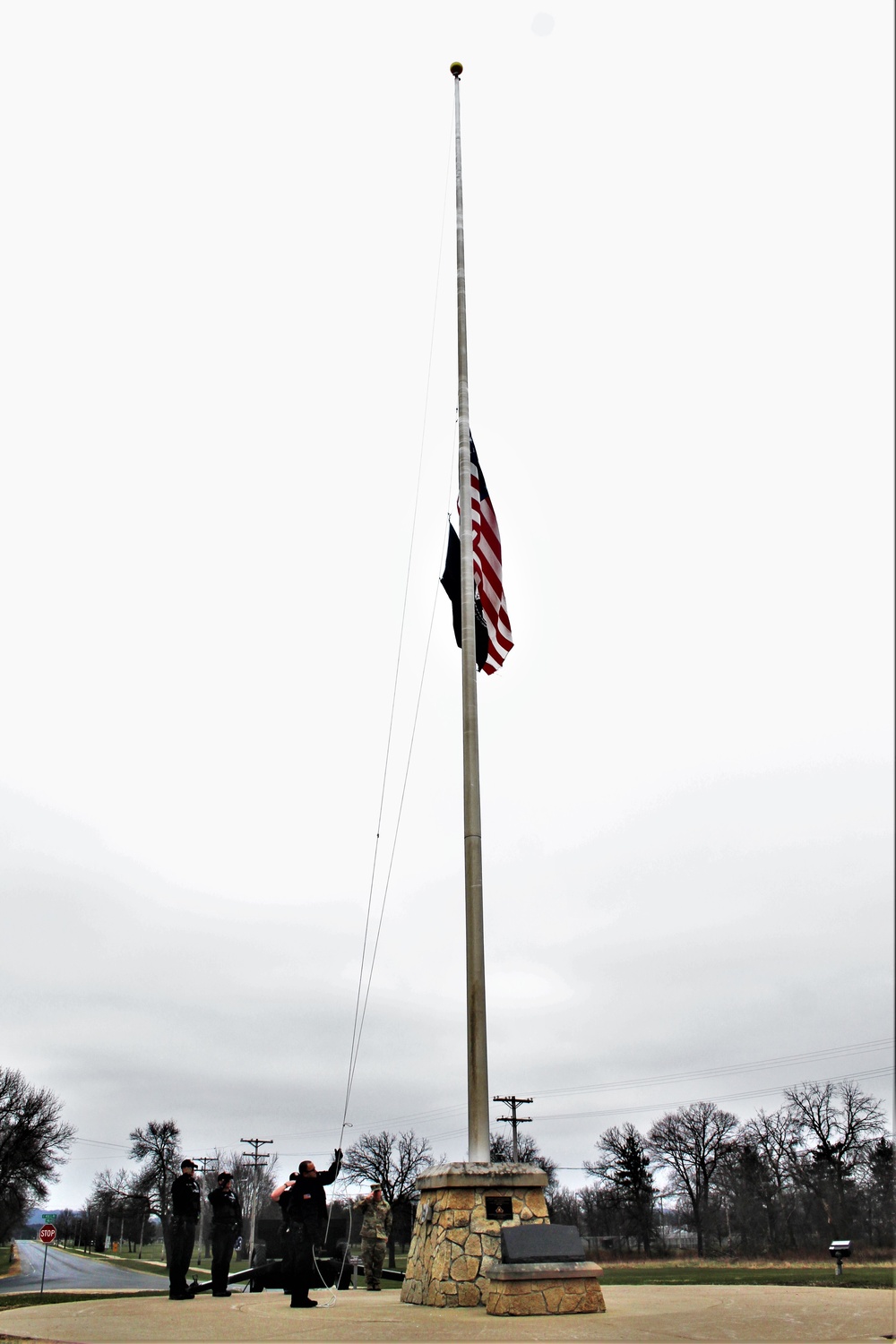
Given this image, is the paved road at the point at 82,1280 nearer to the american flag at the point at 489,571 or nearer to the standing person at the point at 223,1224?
the standing person at the point at 223,1224

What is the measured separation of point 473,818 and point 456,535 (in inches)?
156

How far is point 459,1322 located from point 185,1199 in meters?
4.40

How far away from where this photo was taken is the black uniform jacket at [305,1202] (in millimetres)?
9109

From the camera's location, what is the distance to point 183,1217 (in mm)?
9914

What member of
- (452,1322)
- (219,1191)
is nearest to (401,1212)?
(219,1191)

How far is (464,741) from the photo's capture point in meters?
10.8

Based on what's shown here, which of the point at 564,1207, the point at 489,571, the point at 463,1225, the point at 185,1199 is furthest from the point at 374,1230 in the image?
the point at 564,1207

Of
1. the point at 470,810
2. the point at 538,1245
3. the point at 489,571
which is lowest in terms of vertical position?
the point at 538,1245

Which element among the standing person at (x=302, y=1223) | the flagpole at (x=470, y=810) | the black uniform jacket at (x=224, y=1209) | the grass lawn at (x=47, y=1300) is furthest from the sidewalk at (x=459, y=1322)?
the grass lawn at (x=47, y=1300)

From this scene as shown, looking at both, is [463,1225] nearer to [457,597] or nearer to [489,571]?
[457,597]

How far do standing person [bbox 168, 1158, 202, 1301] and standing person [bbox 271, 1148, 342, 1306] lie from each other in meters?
1.16

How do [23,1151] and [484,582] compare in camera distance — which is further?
[23,1151]

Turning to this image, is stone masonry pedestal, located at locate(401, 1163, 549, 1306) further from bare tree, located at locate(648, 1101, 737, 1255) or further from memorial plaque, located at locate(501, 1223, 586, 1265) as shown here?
bare tree, located at locate(648, 1101, 737, 1255)

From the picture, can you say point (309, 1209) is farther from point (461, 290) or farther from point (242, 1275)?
point (461, 290)
